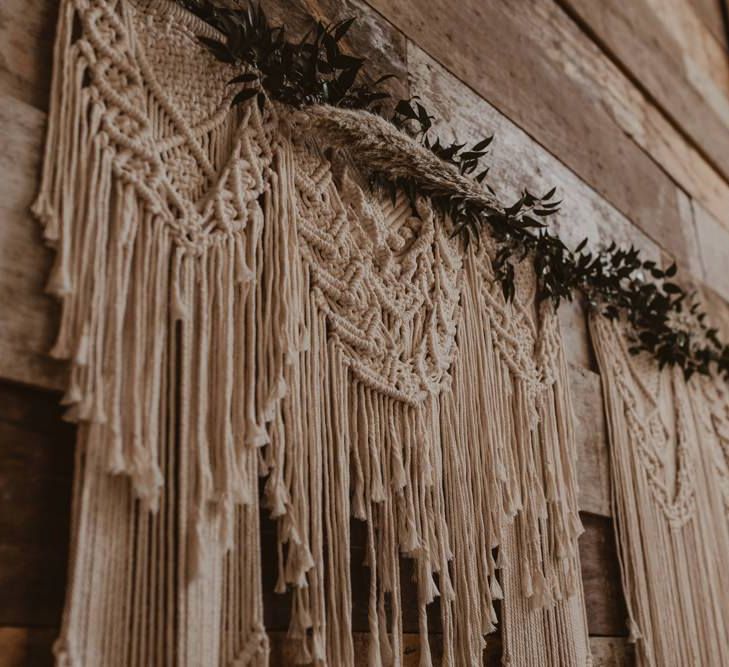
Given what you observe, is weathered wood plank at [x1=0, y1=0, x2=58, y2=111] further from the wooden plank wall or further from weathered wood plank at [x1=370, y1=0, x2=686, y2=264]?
weathered wood plank at [x1=370, y1=0, x2=686, y2=264]

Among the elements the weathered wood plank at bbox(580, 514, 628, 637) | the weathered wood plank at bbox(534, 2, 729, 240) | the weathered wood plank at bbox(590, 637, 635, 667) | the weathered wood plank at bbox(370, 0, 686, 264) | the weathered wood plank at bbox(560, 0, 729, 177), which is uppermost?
the weathered wood plank at bbox(560, 0, 729, 177)

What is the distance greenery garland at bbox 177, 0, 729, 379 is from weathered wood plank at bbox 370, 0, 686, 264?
0.14 metres

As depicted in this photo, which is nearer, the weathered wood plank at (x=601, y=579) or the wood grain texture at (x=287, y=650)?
the wood grain texture at (x=287, y=650)

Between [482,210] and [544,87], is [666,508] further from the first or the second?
[544,87]

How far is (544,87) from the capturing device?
174cm

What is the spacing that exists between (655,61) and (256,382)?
1.96m

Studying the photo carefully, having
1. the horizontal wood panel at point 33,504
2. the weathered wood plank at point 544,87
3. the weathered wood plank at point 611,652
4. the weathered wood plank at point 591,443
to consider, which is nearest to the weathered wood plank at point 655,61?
the weathered wood plank at point 544,87

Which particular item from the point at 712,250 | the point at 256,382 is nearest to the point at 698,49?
the point at 712,250

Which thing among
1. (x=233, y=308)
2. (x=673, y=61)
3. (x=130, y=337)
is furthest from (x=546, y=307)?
(x=673, y=61)

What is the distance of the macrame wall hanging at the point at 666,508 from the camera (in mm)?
1496

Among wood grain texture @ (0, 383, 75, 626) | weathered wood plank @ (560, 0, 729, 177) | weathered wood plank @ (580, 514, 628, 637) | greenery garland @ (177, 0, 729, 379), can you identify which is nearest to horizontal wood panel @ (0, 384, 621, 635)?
wood grain texture @ (0, 383, 75, 626)

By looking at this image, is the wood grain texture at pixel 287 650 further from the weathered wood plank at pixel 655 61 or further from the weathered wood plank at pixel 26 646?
the weathered wood plank at pixel 655 61

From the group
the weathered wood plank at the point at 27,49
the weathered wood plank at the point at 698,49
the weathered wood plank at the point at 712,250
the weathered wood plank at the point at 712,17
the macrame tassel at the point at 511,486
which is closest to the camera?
the weathered wood plank at the point at 27,49

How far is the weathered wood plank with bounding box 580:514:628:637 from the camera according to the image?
141 centimetres
